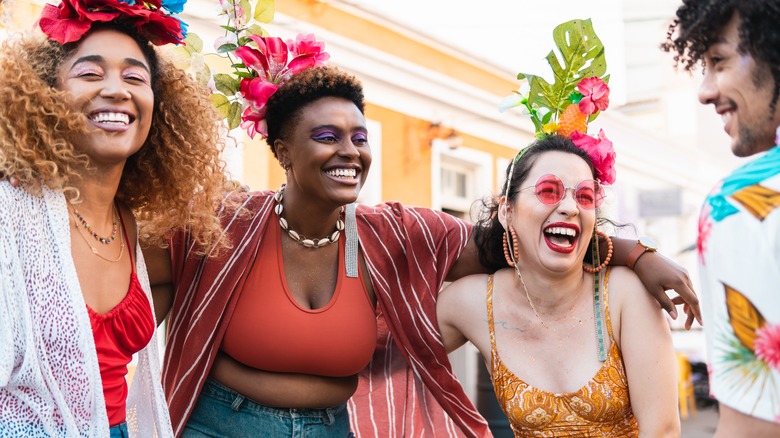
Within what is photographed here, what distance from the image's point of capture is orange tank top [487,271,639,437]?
9.77 ft

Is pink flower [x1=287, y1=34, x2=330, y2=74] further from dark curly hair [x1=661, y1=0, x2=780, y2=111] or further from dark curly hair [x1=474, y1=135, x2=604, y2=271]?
dark curly hair [x1=661, y1=0, x2=780, y2=111]

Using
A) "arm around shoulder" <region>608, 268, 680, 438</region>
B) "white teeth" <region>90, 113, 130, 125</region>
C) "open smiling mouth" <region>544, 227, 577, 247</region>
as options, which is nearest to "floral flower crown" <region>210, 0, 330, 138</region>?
"white teeth" <region>90, 113, 130, 125</region>

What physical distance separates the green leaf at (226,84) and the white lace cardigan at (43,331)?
50.5 inches

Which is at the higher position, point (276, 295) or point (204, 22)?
point (204, 22)

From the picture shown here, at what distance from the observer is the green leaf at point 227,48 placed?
137 inches

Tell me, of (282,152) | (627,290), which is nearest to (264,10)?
(282,152)

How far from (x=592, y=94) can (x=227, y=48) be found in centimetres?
148

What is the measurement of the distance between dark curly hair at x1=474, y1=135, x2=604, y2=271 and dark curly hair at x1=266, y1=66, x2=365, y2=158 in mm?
663

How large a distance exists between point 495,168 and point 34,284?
378 inches

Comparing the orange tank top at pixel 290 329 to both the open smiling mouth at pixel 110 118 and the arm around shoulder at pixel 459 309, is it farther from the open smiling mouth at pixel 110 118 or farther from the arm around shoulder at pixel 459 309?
the open smiling mouth at pixel 110 118

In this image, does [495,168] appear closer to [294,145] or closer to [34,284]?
[294,145]

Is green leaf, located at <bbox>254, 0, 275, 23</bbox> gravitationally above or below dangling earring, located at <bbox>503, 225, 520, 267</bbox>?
above

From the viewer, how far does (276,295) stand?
3086 mm

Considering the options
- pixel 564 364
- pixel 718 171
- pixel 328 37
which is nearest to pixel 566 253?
pixel 564 364
